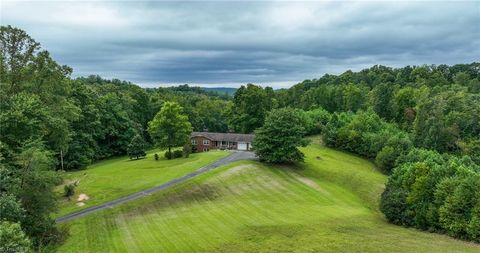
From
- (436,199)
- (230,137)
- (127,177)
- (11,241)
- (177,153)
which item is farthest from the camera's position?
(230,137)

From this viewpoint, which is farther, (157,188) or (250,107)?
(250,107)

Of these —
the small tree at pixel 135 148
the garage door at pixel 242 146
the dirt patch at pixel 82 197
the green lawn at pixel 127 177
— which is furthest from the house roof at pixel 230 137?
the dirt patch at pixel 82 197

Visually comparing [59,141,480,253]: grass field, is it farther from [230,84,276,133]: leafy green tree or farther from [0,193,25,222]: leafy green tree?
[230,84,276,133]: leafy green tree

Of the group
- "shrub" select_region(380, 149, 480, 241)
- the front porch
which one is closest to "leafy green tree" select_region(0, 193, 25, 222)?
"shrub" select_region(380, 149, 480, 241)

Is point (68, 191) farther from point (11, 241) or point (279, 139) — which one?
point (279, 139)

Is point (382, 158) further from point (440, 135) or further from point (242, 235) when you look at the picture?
point (242, 235)

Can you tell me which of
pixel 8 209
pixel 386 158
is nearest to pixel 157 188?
pixel 8 209

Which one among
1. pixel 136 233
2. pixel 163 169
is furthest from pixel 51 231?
pixel 163 169
